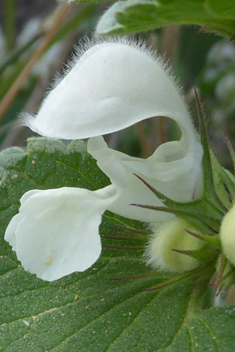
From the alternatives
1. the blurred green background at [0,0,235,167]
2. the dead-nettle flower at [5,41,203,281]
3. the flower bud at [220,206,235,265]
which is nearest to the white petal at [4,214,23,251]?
the dead-nettle flower at [5,41,203,281]

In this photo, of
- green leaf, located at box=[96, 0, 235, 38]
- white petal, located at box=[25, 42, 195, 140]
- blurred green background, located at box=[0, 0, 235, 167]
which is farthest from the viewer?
blurred green background, located at box=[0, 0, 235, 167]

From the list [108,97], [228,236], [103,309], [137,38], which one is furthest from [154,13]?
[137,38]

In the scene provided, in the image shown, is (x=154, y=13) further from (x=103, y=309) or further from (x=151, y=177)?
(x=103, y=309)

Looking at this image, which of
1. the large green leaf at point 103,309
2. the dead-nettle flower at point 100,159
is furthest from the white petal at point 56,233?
the large green leaf at point 103,309

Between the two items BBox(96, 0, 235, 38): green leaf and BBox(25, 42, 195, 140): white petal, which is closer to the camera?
BBox(96, 0, 235, 38): green leaf

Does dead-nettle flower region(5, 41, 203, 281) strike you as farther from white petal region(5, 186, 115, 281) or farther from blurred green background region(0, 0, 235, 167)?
blurred green background region(0, 0, 235, 167)

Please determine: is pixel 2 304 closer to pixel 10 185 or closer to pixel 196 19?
pixel 10 185
